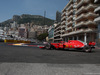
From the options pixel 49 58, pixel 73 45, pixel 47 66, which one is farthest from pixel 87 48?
pixel 47 66

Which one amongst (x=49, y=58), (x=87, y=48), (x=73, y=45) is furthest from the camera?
(x=73, y=45)

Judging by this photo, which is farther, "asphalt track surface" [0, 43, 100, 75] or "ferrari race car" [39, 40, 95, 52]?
"ferrari race car" [39, 40, 95, 52]

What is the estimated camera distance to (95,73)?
3953 millimetres

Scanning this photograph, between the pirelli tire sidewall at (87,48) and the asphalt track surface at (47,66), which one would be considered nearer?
the asphalt track surface at (47,66)

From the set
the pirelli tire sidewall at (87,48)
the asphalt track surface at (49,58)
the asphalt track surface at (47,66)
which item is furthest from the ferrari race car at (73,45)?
the asphalt track surface at (47,66)

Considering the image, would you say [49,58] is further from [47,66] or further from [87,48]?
[87,48]

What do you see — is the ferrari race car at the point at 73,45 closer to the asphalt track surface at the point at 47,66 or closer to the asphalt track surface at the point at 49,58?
the asphalt track surface at the point at 49,58

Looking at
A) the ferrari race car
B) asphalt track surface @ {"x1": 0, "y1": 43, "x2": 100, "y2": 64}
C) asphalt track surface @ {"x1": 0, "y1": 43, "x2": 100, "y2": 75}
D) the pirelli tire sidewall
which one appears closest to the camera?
asphalt track surface @ {"x1": 0, "y1": 43, "x2": 100, "y2": 75}

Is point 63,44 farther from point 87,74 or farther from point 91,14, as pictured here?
point 91,14

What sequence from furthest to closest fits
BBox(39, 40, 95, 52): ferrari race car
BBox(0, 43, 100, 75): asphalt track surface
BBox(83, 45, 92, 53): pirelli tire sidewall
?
1. BBox(39, 40, 95, 52): ferrari race car
2. BBox(83, 45, 92, 53): pirelli tire sidewall
3. BBox(0, 43, 100, 75): asphalt track surface

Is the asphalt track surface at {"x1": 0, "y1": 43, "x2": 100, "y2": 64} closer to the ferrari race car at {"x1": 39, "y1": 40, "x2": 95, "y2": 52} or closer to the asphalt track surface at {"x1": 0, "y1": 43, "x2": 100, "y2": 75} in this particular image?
the asphalt track surface at {"x1": 0, "y1": 43, "x2": 100, "y2": 75}

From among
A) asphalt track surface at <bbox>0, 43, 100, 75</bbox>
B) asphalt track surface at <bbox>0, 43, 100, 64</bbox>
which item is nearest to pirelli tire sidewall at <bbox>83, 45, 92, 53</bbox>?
asphalt track surface at <bbox>0, 43, 100, 64</bbox>

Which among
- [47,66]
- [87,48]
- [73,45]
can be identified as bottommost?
[47,66]

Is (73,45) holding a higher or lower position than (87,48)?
higher
